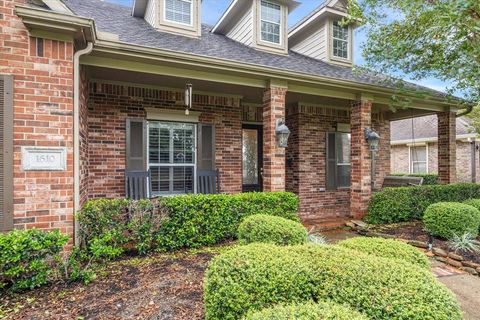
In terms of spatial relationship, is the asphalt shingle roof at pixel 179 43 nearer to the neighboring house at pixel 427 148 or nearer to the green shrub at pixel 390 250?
the green shrub at pixel 390 250

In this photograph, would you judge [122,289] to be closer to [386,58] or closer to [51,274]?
[51,274]

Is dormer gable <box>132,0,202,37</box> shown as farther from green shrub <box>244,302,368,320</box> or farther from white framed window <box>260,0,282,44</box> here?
green shrub <box>244,302,368,320</box>

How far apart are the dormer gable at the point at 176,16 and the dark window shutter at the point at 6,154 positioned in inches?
160

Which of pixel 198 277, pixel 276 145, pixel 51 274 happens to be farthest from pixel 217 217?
pixel 51 274

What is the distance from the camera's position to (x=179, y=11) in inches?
267

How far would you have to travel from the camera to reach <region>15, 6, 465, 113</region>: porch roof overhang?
3.48 metres

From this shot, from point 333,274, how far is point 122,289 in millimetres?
2358

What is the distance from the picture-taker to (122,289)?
3078 mm

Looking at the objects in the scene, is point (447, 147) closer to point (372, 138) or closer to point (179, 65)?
point (372, 138)

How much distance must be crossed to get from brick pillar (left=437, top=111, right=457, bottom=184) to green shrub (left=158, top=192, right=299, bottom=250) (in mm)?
5737

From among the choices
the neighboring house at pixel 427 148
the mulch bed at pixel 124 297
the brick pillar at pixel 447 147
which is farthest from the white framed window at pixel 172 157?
the neighboring house at pixel 427 148


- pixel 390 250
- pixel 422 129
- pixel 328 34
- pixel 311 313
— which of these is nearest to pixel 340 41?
pixel 328 34

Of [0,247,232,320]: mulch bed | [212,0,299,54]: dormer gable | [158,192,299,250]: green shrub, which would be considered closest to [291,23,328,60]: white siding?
[212,0,299,54]: dormer gable

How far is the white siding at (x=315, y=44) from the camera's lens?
8.16 m
